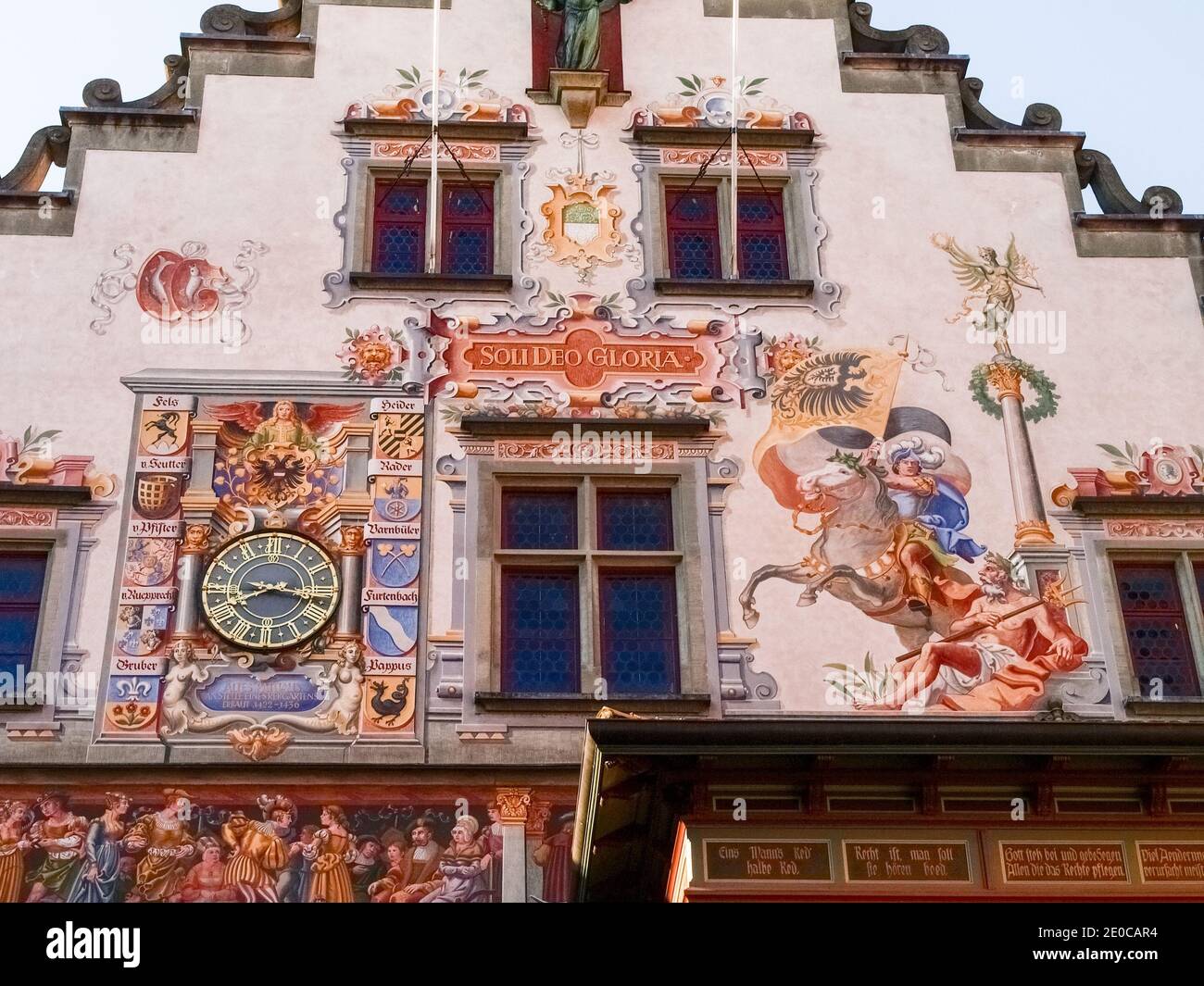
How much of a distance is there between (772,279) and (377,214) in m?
3.23

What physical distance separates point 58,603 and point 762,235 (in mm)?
6346

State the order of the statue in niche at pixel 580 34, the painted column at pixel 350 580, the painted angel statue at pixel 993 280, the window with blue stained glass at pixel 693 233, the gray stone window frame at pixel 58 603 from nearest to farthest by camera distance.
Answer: the gray stone window frame at pixel 58 603 < the painted column at pixel 350 580 < the painted angel statue at pixel 993 280 < the window with blue stained glass at pixel 693 233 < the statue in niche at pixel 580 34

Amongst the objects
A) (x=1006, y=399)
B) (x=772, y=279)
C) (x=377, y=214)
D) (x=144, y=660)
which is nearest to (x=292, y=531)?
(x=144, y=660)

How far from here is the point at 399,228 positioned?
1752 cm

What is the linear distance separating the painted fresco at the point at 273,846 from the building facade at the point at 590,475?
0.10 feet

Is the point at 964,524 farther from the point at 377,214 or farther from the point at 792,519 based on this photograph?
the point at 377,214

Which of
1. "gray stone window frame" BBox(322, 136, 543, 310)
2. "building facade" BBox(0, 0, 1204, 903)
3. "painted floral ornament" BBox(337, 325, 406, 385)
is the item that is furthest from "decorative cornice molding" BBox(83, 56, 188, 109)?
"painted floral ornament" BBox(337, 325, 406, 385)

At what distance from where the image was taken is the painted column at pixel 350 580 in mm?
15227

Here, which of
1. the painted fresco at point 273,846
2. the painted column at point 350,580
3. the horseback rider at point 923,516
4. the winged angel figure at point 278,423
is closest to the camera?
the painted fresco at point 273,846

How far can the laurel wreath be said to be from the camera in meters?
16.6

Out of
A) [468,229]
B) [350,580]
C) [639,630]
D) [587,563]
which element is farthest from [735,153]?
[350,580]

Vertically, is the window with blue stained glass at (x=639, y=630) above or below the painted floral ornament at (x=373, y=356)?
below

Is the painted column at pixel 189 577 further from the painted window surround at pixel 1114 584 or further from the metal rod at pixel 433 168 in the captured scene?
the painted window surround at pixel 1114 584

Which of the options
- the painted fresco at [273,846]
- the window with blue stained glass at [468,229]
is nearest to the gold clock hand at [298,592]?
the painted fresco at [273,846]
